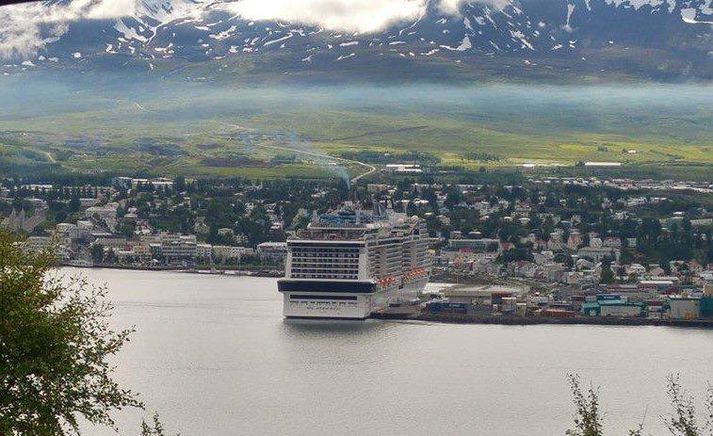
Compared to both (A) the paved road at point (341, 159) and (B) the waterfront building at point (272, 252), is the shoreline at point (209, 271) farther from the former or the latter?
(A) the paved road at point (341, 159)

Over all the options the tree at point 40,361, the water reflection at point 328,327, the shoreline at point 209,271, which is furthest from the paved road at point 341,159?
the tree at point 40,361

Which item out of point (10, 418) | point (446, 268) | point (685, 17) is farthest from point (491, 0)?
point (10, 418)

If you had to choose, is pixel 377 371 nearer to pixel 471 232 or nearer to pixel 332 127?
pixel 471 232

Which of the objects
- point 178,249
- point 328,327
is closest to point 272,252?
point 178,249

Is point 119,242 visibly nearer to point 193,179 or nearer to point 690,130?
point 193,179

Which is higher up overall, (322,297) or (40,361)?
(40,361)

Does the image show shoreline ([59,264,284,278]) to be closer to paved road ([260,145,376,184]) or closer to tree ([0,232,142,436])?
paved road ([260,145,376,184])
